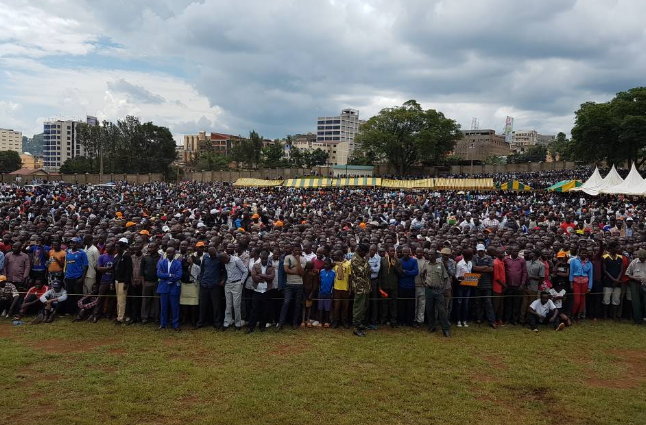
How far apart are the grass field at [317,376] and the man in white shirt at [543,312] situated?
33cm

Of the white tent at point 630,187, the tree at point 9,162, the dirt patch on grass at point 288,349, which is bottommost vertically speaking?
the dirt patch on grass at point 288,349

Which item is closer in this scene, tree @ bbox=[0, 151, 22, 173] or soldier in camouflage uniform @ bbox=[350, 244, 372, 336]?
soldier in camouflage uniform @ bbox=[350, 244, 372, 336]

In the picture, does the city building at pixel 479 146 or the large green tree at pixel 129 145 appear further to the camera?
the city building at pixel 479 146

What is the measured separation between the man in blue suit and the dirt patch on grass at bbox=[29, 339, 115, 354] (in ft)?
3.25

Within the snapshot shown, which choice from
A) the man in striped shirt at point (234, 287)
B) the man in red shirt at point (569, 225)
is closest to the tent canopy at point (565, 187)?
the man in red shirt at point (569, 225)

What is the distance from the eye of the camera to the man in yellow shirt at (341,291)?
26.0 ft

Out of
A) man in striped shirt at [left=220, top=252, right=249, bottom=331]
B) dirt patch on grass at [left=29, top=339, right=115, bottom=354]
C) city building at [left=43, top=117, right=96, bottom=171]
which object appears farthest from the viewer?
city building at [left=43, top=117, right=96, bottom=171]

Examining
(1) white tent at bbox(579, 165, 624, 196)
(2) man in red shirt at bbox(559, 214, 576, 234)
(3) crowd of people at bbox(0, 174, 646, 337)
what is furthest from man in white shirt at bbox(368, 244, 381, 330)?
(1) white tent at bbox(579, 165, 624, 196)

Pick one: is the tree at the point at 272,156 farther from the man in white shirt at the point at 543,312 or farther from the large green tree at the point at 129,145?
the man in white shirt at the point at 543,312

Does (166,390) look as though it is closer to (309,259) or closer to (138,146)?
(309,259)

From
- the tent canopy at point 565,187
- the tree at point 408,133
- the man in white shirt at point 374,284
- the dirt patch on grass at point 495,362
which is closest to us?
the dirt patch on grass at point 495,362

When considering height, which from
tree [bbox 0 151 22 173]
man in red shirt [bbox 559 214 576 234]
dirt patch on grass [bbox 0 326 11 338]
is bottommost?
dirt patch on grass [bbox 0 326 11 338]

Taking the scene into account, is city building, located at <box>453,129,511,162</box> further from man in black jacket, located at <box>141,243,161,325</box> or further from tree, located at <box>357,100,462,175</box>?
man in black jacket, located at <box>141,243,161,325</box>

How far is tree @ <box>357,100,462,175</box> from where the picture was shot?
61250mm
